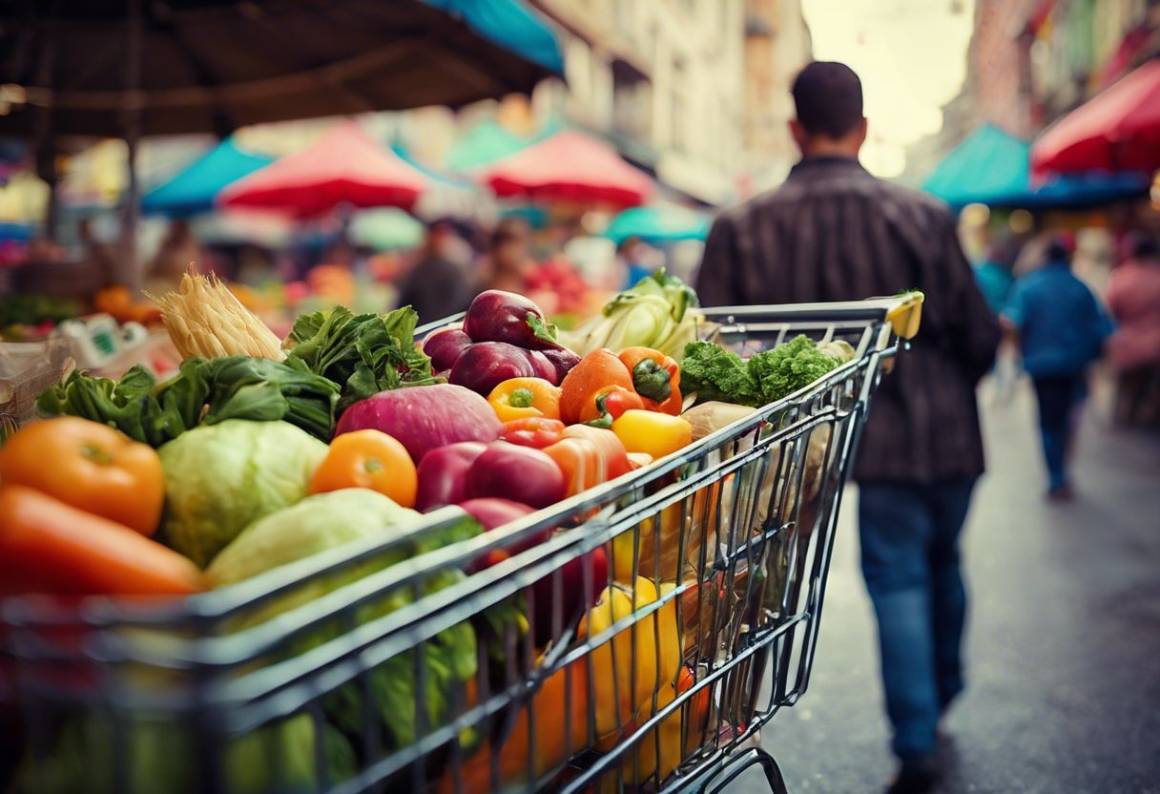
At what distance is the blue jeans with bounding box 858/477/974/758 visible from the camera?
10.5 ft

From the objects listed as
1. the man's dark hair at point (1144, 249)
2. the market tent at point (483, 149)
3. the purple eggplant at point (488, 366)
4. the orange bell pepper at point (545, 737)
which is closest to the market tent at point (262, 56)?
the purple eggplant at point (488, 366)

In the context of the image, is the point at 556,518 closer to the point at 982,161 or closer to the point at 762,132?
the point at 982,161

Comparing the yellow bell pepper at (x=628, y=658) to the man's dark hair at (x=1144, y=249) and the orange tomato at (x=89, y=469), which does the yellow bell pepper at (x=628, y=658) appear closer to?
the orange tomato at (x=89, y=469)

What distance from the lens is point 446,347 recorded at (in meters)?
2.12

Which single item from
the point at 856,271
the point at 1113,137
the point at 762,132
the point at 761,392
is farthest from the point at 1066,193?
the point at 762,132

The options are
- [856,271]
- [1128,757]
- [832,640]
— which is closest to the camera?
[856,271]

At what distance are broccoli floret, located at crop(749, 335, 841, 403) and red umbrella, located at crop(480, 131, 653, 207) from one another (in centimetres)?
874

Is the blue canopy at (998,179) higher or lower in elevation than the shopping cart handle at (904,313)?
higher

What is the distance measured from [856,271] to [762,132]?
6113cm

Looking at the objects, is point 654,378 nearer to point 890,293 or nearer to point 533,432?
point 533,432

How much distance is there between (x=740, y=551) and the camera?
166 cm

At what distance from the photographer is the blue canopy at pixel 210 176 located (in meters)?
10.9

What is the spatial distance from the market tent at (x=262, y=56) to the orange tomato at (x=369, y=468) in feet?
10.2

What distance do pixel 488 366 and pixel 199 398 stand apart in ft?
1.81
